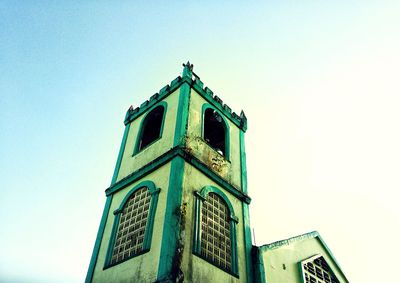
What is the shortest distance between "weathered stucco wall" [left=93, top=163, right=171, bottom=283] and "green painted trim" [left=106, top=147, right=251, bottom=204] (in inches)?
7.6

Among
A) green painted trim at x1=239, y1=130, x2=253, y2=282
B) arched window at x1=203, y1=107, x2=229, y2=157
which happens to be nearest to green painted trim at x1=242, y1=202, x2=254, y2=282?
green painted trim at x1=239, y1=130, x2=253, y2=282

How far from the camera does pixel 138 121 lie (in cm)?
1503

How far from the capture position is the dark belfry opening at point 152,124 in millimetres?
14413

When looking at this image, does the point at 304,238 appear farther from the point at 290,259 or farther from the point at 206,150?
the point at 206,150

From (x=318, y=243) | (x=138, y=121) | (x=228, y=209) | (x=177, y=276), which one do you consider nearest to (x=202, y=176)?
(x=228, y=209)

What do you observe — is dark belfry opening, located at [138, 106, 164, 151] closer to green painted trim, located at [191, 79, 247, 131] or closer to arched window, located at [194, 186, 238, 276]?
green painted trim, located at [191, 79, 247, 131]

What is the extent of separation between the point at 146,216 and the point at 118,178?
3189 millimetres

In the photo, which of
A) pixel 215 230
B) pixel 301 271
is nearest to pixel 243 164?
pixel 215 230

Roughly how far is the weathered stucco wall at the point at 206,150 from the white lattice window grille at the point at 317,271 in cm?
378

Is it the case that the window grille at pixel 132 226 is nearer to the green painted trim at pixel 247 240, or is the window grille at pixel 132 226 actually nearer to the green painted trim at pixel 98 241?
the green painted trim at pixel 98 241

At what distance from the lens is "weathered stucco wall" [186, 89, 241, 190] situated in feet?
39.2

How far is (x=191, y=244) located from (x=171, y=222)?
0.80 meters

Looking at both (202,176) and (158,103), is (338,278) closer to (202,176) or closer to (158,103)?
(202,176)

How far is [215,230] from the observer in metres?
10.4
